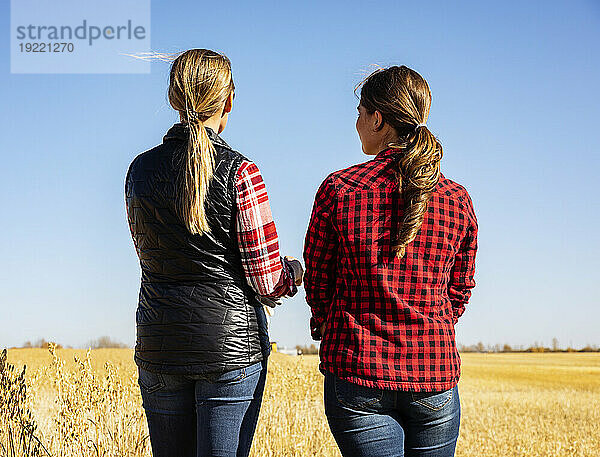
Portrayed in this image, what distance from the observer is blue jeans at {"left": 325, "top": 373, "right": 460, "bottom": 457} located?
2.51 m

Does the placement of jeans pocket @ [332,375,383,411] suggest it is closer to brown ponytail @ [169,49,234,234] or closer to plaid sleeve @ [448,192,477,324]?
plaid sleeve @ [448,192,477,324]

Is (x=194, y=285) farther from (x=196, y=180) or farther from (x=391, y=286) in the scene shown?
(x=391, y=286)

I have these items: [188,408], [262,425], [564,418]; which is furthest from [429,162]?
[564,418]

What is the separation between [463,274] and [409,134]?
64 cm

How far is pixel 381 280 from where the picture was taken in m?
2.51

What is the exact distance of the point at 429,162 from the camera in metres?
2.62

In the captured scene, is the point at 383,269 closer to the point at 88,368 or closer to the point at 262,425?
the point at 88,368

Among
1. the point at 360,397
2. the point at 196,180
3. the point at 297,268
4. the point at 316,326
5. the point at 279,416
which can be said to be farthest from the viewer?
the point at 279,416

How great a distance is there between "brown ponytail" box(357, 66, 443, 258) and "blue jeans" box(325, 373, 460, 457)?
1.73ft

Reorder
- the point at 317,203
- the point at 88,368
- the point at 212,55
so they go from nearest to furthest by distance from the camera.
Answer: the point at 317,203 < the point at 212,55 < the point at 88,368

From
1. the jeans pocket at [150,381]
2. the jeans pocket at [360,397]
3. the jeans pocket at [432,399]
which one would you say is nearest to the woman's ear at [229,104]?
the jeans pocket at [150,381]

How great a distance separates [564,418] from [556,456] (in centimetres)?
413

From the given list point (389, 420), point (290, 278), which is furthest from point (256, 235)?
point (389, 420)

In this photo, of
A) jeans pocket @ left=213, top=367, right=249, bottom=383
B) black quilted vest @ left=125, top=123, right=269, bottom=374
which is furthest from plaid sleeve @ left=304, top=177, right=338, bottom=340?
jeans pocket @ left=213, top=367, right=249, bottom=383
